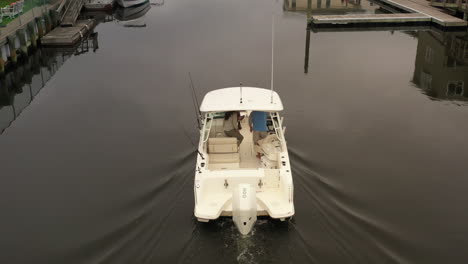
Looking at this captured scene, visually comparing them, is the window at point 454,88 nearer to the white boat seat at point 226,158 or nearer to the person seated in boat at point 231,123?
the person seated in boat at point 231,123

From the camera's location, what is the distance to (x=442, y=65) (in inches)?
1340

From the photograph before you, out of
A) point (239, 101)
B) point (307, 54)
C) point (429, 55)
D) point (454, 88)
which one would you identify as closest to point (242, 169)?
point (239, 101)

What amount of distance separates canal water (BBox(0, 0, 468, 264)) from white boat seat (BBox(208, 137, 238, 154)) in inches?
66.2

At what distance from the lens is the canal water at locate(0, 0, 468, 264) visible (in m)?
14.5

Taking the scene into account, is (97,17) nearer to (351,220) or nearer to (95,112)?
(95,112)

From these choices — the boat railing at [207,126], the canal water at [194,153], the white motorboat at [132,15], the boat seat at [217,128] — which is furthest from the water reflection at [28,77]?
the boat seat at [217,128]

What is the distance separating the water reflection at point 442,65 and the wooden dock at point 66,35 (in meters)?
26.9

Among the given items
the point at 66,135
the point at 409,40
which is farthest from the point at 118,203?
the point at 409,40

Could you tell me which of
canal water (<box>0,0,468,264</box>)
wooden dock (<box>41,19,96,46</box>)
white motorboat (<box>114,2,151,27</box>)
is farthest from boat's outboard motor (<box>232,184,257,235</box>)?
white motorboat (<box>114,2,151,27</box>)

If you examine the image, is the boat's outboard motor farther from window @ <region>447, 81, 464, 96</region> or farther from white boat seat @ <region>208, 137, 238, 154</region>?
window @ <region>447, 81, 464, 96</region>

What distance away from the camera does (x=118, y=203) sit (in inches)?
659

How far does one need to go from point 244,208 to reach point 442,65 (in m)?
26.4

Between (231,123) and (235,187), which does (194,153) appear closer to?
(231,123)

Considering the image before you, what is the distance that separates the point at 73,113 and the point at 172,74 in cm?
822
